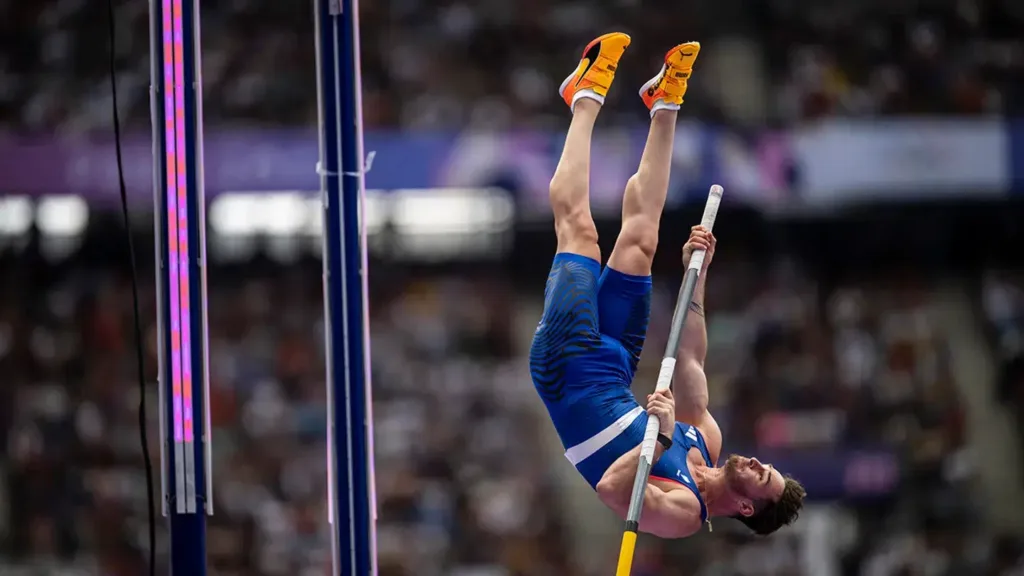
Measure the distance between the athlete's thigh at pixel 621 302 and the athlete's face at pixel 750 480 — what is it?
0.87 metres

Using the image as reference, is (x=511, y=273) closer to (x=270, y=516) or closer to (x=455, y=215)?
(x=455, y=215)

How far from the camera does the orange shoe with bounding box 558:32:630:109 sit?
277 inches

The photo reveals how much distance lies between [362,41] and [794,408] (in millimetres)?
5909

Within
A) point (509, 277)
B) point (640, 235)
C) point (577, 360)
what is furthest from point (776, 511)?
point (509, 277)

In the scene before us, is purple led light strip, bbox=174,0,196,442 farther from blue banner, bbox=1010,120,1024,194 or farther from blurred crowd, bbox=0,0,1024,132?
blue banner, bbox=1010,120,1024,194

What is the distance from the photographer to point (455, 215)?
14242 millimetres

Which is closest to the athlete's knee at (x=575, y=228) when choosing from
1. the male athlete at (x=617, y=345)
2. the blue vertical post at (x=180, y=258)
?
the male athlete at (x=617, y=345)

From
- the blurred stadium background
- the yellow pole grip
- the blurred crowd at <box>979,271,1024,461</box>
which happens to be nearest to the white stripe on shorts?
the yellow pole grip

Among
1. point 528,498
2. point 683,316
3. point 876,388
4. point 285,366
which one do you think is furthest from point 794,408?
point 683,316

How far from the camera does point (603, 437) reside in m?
6.83

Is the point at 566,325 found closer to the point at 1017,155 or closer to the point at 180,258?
the point at 180,258

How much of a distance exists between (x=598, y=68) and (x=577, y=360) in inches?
60.0

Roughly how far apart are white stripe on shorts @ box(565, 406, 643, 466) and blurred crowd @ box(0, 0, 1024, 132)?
7.09 meters

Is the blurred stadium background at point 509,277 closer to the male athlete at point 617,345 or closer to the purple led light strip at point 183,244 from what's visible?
the male athlete at point 617,345
